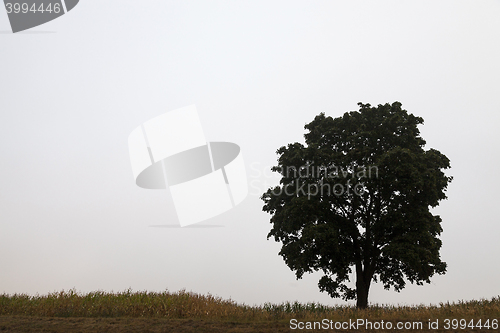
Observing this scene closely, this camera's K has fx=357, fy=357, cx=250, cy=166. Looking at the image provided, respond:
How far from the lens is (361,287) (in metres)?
23.1

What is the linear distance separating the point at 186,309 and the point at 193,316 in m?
0.98

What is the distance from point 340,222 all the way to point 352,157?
4.43m

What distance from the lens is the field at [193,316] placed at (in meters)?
14.7

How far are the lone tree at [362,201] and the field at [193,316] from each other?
9.58 feet

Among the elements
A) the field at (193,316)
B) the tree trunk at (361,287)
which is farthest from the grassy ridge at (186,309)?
the tree trunk at (361,287)

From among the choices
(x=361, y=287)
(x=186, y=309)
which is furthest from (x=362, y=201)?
(x=186, y=309)

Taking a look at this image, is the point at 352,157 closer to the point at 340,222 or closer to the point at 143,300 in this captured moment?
the point at 340,222

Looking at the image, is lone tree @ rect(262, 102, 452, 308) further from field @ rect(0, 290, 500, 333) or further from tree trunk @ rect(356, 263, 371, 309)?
field @ rect(0, 290, 500, 333)

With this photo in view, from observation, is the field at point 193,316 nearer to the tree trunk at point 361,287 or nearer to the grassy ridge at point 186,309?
the grassy ridge at point 186,309

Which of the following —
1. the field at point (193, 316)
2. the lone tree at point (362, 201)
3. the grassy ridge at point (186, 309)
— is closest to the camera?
the field at point (193, 316)

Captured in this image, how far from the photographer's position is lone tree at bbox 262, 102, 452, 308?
21.7m

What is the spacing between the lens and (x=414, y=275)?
23.6m

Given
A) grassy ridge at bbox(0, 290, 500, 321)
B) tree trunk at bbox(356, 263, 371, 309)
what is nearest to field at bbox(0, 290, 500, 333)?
grassy ridge at bbox(0, 290, 500, 321)

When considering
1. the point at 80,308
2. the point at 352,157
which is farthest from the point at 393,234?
the point at 80,308
